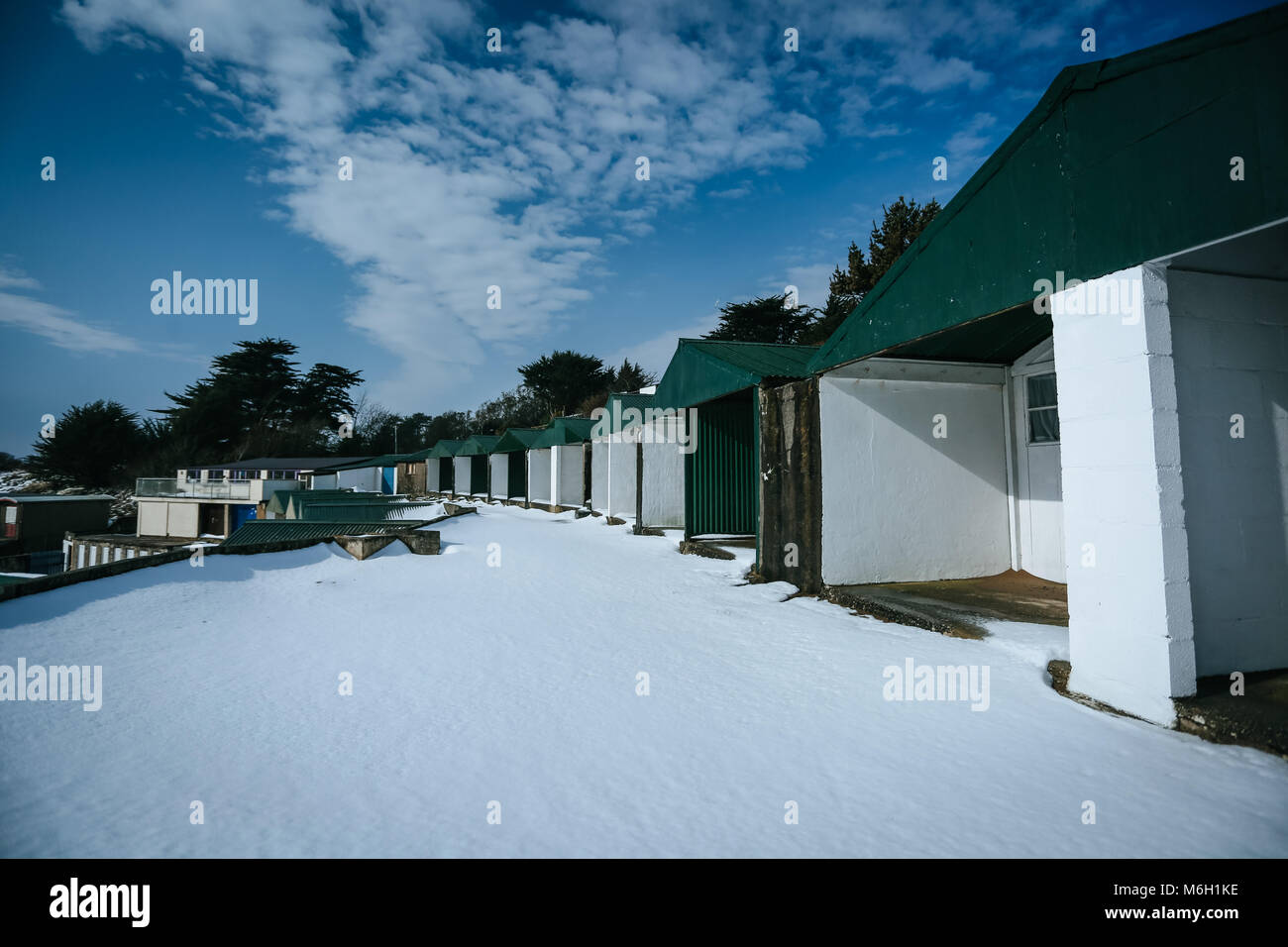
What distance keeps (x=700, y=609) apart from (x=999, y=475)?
4.56 meters

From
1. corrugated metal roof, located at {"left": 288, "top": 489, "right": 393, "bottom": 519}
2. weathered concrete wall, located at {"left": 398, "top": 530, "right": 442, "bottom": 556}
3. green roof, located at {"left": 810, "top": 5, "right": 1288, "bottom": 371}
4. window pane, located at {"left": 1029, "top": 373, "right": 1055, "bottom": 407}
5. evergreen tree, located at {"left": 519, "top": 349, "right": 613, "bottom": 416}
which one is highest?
evergreen tree, located at {"left": 519, "top": 349, "right": 613, "bottom": 416}

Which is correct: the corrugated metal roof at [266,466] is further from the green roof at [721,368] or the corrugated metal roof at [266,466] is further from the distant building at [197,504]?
the green roof at [721,368]

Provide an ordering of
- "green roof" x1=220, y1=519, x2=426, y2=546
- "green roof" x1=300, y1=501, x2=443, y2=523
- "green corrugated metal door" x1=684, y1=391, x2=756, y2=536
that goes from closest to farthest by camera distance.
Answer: "green corrugated metal door" x1=684, y1=391, x2=756, y2=536 < "green roof" x1=220, y1=519, x2=426, y2=546 < "green roof" x1=300, y1=501, x2=443, y2=523

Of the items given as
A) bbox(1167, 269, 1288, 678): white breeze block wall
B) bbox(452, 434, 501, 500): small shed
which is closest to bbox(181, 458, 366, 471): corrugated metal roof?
bbox(452, 434, 501, 500): small shed

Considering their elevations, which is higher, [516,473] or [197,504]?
[516,473]

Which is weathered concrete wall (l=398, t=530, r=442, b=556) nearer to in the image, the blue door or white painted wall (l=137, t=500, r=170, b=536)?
the blue door

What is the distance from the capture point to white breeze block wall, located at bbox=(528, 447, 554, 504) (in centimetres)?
2322

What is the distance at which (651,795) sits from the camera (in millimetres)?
2756

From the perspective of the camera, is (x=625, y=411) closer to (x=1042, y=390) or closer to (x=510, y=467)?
(x=1042, y=390)

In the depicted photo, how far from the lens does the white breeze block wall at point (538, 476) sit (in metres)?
23.2

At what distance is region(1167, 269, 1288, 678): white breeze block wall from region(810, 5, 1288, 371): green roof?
0.58 metres

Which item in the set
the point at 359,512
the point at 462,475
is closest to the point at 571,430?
the point at 359,512

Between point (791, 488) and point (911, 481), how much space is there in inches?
59.5

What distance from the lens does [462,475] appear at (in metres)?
32.7
